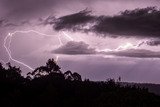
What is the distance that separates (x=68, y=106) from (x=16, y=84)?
1748cm

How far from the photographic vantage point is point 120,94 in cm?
8912

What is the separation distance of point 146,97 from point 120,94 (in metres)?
5.63

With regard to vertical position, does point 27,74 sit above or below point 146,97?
above

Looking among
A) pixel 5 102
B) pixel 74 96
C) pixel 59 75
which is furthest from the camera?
pixel 59 75

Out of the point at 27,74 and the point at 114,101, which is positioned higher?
the point at 27,74

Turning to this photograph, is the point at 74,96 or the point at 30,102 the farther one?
the point at 74,96

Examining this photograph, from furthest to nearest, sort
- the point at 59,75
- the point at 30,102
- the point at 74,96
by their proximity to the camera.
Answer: the point at 59,75
the point at 74,96
the point at 30,102

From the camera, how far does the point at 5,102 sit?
81688 mm

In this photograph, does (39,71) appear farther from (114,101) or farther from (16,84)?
(114,101)

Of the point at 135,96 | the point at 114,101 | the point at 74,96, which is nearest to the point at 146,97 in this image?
the point at 135,96

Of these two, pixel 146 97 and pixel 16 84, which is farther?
pixel 16 84

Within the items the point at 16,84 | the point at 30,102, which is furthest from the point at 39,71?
the point at 30,102

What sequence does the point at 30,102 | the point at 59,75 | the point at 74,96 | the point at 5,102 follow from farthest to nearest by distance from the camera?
1. the point at 59,75
2. the point at 74,96
3. the point at 30,102
4. the point at 5,102

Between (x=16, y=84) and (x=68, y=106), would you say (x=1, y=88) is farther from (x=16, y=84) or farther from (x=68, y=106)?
(x=68, y=106)
